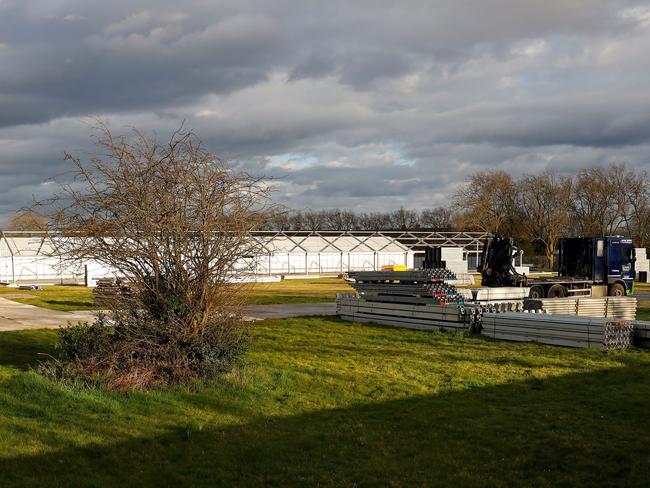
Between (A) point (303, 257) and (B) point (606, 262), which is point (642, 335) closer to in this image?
(B) point (606, 262)

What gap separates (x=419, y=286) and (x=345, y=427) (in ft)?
39.1

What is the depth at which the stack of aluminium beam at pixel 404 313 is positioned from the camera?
59.8 ft

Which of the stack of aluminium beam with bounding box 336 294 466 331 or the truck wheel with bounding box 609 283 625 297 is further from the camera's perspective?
the truck wheel with bounding box 609 283 625 297

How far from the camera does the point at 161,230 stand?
10.3 m

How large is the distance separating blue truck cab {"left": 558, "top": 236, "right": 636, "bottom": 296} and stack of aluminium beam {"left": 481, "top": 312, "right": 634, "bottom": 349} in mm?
13870

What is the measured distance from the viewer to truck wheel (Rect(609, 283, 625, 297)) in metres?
30.1

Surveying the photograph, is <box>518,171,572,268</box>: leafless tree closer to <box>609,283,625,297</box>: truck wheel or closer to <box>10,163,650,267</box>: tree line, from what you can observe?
<box>10,163,650,267</box>: tree line

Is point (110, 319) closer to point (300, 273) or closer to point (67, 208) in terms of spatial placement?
point (67, 208)

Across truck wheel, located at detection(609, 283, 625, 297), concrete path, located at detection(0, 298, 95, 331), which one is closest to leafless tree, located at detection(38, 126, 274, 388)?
concrete path, located at detection(0, 298, 95, 331)

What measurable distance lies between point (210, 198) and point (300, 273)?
47.5 m

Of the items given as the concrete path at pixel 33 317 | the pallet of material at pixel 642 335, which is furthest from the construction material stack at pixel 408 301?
the concrete path at pixel 33 317

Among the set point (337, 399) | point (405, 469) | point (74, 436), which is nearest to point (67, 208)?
point (74, 436)

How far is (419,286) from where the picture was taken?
19.8 meters

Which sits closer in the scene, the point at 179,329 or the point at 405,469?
the point at 405,469
